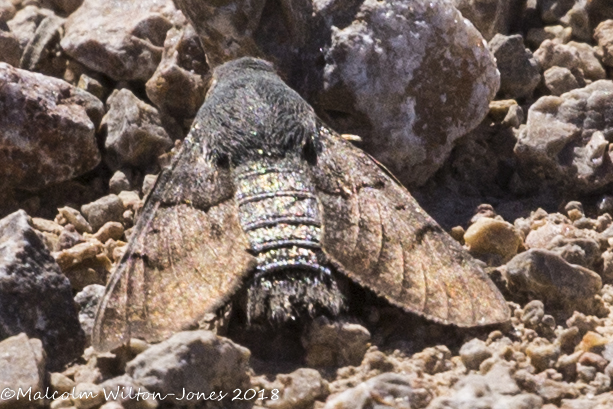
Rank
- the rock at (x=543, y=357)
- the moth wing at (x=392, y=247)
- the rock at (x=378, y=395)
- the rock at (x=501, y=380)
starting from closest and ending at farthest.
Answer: the rock at (x=378, y=395)
the rock at (x=501, y=380)
the rock at (x=543, y=357)
the moth wing at (x=392, y=247)

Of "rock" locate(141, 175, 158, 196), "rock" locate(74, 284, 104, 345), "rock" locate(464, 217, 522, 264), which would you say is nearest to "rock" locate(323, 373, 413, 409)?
"rock" locate(74, 284, 104, 345)

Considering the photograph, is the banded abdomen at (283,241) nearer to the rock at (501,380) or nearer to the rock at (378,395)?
the rock at (378,395)

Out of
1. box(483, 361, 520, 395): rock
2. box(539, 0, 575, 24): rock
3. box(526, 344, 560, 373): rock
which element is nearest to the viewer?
box(483, 361, 520, 395): rock

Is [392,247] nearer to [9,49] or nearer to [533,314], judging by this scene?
[533,314]

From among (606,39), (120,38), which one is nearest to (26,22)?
(120,38)

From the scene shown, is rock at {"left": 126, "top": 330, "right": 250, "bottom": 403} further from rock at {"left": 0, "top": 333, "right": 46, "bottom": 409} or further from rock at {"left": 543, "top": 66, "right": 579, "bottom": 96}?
rock at {"left": 543, "top": 66, "right": 579, "bottom": 96}

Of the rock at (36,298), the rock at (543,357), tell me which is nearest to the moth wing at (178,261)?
the rock at (36,298)
